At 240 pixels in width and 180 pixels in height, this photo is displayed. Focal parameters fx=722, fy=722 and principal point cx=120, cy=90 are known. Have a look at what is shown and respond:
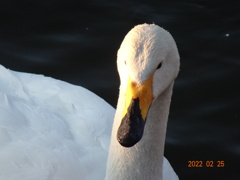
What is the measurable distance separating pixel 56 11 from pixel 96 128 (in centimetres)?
318

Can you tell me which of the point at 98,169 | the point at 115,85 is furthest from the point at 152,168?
the point at 115,85

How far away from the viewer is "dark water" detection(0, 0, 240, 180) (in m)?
6.45

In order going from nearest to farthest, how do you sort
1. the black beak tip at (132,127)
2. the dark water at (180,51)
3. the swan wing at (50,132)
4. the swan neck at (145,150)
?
the black beak tip at (132,127) < the swan neck at (145,150) < the swan wing at (50,132) < the dark water at (180,51)

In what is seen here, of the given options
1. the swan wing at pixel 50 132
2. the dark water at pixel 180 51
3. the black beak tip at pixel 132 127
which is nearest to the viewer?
the black beak tip at pixel 132 127

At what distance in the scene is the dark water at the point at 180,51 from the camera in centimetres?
645

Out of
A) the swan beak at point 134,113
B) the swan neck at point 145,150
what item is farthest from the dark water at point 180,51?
the swan beak at point 134,113

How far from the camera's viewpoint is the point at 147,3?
8227 millimetres

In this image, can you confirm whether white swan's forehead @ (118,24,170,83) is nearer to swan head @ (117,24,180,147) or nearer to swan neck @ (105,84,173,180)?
swan head @ (117,24,180,147)

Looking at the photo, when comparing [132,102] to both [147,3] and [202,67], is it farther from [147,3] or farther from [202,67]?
[147,3]

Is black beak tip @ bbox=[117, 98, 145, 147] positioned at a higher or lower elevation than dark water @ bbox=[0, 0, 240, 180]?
higher
